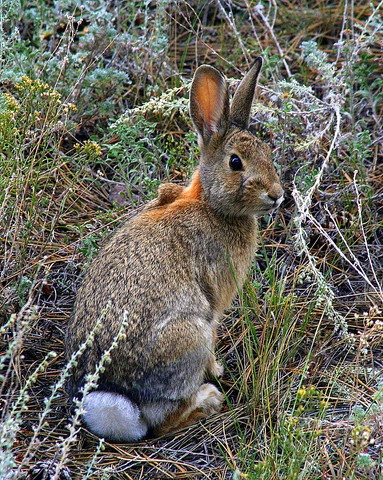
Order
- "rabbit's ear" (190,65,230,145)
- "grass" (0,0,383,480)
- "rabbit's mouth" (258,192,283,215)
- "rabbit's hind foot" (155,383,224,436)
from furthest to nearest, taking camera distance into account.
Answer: "rabbit's ear" (190,65,230,145)
"rabbit's mouth" (258,192,283,215)
"rabbit's hind foot" (155,383,224,436)
"grass" (0,0,383,480)

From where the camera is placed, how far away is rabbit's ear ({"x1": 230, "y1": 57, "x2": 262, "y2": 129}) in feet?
15.1

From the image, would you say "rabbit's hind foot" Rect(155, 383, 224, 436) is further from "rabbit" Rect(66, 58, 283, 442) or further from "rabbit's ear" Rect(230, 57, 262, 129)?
"rabbit's ear" Rect(230, 57, 262, 129)

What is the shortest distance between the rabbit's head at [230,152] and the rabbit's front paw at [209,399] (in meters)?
0.98

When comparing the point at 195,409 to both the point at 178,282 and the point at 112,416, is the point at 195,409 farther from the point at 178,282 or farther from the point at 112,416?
the point at 178,282

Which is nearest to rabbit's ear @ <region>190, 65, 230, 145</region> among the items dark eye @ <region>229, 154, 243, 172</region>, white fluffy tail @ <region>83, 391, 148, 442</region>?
dark eye @ <region>229, 154, 243, 172</region>

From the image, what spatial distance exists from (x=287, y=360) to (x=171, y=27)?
333cm

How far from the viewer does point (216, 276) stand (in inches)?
179

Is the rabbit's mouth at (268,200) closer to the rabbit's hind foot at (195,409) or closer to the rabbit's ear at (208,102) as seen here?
the rabbit's ear at (208,102)

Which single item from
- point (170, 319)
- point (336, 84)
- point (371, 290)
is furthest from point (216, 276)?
point (336, 84)

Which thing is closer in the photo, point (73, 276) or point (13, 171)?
point (13, 171)

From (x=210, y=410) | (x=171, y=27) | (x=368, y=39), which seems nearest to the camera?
(x=210, y=410)

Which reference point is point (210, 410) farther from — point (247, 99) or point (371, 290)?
point (247, 99)

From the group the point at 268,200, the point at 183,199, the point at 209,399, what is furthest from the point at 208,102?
the point at 209,399

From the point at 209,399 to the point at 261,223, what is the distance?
4.89 feet
